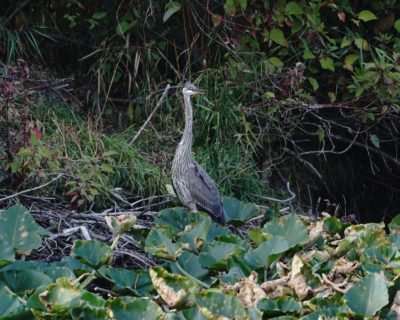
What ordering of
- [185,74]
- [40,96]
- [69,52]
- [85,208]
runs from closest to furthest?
[85,208]
[40,96]
[185,74]
[69,52]

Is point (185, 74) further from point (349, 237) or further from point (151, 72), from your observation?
point (349, 237)

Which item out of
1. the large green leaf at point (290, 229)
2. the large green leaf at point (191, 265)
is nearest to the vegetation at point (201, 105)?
the large green leaf at point (290, 229)

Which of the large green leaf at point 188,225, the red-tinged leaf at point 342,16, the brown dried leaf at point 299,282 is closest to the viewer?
the brown dried leaf at point 299,282

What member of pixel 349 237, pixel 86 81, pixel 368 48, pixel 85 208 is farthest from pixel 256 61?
pixel 349 237

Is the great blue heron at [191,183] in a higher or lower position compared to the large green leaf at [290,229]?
lower

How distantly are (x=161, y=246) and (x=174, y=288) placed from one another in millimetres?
548

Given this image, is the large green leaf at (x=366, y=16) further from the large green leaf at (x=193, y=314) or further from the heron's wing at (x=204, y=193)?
the large green leaf at (x=193, y=314)

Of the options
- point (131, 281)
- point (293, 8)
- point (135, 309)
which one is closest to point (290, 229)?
point (131, 281)

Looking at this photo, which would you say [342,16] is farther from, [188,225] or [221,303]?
[221,303]

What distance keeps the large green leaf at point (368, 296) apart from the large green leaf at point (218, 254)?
1.84ft

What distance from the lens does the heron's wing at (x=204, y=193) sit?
5.55 metres

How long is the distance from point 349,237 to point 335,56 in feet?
11.3

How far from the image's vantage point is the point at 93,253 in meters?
3.06

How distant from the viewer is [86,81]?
7.04 m
